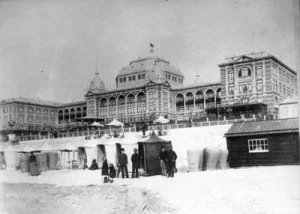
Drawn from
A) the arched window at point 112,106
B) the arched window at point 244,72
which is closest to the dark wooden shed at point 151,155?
the arched window at point 244,72

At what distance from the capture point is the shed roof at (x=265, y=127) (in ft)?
35.9

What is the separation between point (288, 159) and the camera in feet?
34.9

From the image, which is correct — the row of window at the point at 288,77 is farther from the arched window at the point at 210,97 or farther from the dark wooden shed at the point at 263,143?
the arched window at the point at 210,97

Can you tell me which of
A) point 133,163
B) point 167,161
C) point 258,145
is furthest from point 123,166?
point 258,145

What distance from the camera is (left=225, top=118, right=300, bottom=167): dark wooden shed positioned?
35.7 ft

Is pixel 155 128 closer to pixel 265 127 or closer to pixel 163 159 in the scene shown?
pixel 163 159

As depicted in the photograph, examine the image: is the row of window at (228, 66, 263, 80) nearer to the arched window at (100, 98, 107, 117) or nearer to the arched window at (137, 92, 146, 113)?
the arched window at (137, 92, 146, 113)

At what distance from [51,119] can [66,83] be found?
86.7 ft

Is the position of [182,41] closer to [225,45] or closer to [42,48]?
[225,45]

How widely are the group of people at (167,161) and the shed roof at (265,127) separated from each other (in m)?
1.98

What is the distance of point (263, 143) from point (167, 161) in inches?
114

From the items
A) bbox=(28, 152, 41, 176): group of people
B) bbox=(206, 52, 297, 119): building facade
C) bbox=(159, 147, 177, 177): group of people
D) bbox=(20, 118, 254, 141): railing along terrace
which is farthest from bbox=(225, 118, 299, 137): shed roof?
bbox=(206, 52, 297, 119): building facade

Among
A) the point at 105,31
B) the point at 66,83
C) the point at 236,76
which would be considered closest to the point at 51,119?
the point at 236,76

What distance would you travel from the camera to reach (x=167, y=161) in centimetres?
1130
